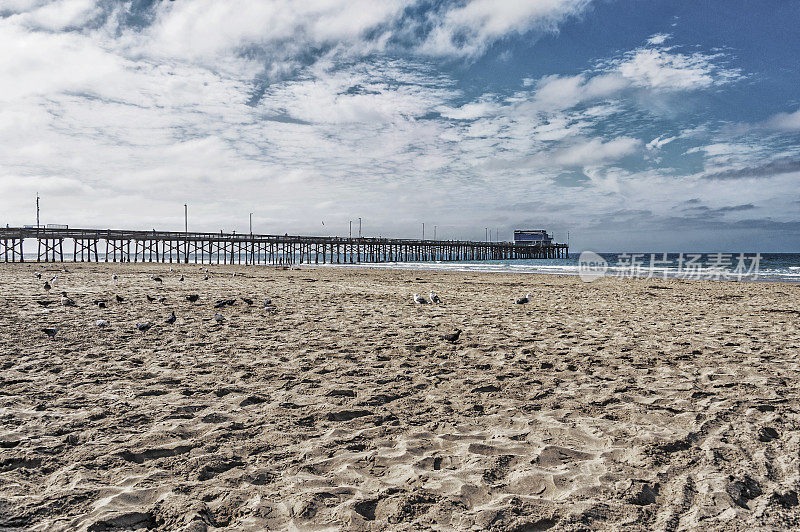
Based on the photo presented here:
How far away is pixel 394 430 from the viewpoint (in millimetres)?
3295

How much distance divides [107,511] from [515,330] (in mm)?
5770

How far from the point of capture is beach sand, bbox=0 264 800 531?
7.50 ft

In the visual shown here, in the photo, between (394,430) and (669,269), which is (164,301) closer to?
(394,430)

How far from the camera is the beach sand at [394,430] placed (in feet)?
7.50

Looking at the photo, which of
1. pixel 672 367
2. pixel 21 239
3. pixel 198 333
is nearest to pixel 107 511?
pixel 198 333

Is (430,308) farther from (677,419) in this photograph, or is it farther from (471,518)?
(471,518)

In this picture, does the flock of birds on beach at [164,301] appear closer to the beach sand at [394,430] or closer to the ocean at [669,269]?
the beach sand at [394,430]

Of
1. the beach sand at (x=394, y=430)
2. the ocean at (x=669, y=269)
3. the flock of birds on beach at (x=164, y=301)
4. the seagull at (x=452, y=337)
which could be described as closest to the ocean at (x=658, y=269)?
the ocean at (x=669, y=269)

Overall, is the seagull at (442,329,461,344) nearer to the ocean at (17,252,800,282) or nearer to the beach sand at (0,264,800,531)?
the beach sand at (0,264,800,531)

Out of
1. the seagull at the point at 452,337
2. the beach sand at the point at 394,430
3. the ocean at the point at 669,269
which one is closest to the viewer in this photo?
the beach sand at the point at 394,430

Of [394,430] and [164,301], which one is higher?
[164,301]

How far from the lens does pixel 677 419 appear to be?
11.5ft

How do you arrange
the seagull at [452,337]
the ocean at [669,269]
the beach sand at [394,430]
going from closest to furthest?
A: the beach sand at [394,430], the seagull at [452,337], the ocean at [669,269]

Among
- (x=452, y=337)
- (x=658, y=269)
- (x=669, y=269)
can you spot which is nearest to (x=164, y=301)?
(x=452, y=337)
